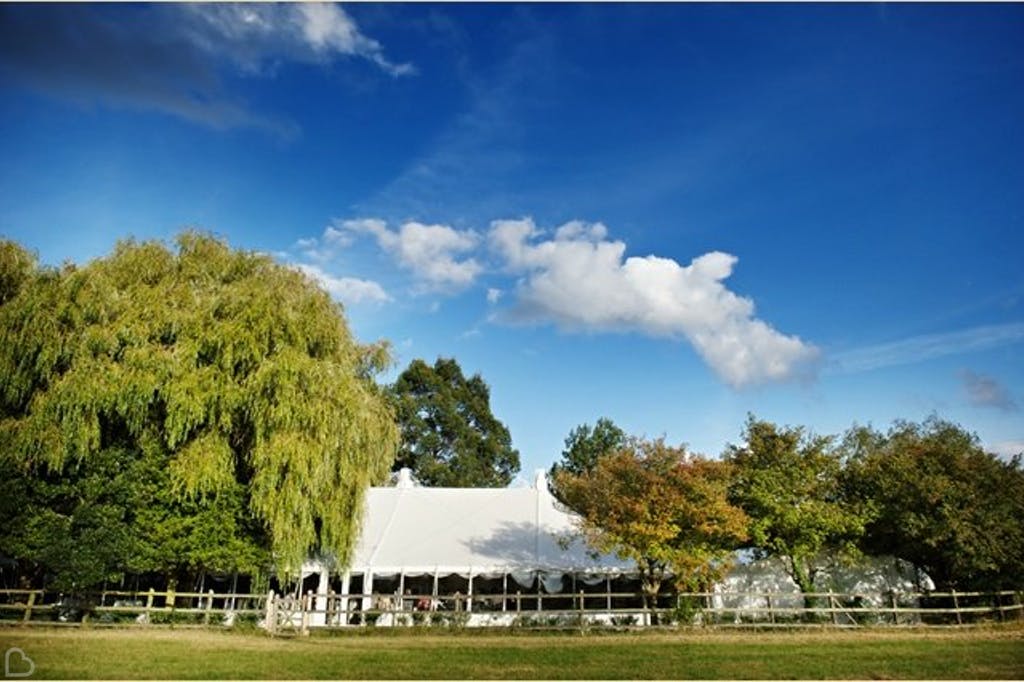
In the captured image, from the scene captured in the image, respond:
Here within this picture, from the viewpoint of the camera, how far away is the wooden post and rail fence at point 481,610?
18.8m

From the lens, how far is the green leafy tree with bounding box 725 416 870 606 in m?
22.3

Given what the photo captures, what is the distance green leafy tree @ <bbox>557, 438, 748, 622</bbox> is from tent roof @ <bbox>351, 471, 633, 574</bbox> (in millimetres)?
2528

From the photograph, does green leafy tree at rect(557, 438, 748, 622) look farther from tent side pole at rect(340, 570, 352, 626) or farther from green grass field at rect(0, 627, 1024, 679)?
tent side pole at rect(340, 570, 352, 626)

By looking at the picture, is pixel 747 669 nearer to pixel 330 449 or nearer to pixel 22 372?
pixel 330 449

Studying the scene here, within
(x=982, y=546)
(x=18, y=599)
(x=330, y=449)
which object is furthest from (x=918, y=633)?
(x=18, y=599)

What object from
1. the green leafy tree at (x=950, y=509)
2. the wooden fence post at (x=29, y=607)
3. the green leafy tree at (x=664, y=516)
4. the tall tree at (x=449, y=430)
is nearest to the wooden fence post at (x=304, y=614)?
the wooden fence post at (x=29, y=607)

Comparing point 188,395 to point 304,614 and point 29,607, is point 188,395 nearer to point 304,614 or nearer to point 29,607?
point 29,607

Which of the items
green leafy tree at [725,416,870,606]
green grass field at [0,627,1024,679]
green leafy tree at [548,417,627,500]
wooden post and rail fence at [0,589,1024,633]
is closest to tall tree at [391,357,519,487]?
green leafy tree at [548,417,627,500]

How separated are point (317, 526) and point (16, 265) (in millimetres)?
12104

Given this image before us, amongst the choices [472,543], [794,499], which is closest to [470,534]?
[472,543]

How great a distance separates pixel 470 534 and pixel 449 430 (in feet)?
84.2

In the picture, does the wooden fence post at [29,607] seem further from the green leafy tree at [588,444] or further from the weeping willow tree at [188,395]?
the green leafy tree at [588,444]

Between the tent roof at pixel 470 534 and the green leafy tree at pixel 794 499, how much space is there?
4.65 meters

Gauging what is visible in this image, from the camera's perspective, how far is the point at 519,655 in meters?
14.2
